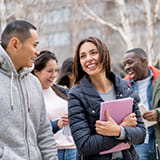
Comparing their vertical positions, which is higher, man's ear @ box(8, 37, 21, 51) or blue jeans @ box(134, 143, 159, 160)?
man's ear @ box(8, 37, 21, 51)

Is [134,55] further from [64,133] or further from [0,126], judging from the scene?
[0,126]

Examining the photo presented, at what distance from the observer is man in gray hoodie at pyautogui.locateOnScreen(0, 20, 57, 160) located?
8.48 feet

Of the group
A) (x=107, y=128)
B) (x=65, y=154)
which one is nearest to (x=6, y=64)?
(x=107, y=128)

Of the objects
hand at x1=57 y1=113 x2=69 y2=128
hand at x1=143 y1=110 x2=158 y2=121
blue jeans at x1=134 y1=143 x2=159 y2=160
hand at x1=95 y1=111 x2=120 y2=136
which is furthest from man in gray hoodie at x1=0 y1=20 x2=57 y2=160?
blue jeans at x1=134 y1=143 x2=159 y2=160

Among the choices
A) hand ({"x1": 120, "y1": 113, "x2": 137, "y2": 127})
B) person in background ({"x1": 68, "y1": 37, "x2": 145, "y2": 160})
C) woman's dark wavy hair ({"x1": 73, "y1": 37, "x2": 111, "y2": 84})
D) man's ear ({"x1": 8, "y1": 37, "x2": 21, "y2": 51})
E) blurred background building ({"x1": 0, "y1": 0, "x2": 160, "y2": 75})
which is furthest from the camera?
blurred background building ({"x1": 0, "y1": 0, "x2": 160, "y2": 75})

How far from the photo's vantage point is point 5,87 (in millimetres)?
2643

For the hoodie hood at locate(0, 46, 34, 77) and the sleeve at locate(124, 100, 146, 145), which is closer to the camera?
the hoodie hood at locate(0, 46, 34, 77)

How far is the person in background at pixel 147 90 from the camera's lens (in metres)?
4.27

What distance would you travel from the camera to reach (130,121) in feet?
9.72

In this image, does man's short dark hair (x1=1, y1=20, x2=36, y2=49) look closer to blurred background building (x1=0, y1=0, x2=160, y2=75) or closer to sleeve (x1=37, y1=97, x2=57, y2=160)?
sleeve (x1=37, y1=97, x2=57, y2=160)

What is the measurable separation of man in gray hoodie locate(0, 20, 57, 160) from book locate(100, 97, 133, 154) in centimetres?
46

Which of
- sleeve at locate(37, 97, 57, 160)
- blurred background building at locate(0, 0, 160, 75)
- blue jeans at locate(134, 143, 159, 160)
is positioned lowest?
blue jeans at locate(134, 143, 159, 160)

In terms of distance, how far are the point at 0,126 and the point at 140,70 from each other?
2.60 m

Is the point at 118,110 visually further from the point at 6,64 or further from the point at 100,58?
the point at 6,64
